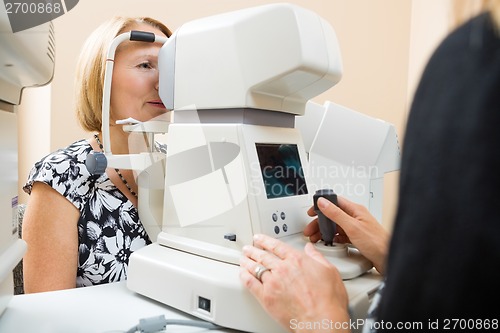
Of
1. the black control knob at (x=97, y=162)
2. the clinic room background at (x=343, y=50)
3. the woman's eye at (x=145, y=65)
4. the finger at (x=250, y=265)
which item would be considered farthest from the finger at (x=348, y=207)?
the clinic room background at (x=343, y=50)

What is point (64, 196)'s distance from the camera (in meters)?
1.00

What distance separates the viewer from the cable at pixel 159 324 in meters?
0.63

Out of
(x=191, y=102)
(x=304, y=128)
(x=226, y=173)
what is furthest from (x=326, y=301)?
(x=304, y=128)

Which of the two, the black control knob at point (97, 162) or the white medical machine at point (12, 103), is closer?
the white medical machine at point (12, 103)

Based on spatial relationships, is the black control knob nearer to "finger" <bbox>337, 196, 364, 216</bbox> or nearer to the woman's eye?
the woman's eye

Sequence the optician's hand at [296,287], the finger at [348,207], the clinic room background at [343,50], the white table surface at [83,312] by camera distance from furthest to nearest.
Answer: the clinic room background at [343,50], the finger at [348,207], the white table surface at [83,312], the optician's hand at [296,287]

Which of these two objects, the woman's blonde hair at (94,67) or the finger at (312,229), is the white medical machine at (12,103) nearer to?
the woman's blonde hair at (94,67)

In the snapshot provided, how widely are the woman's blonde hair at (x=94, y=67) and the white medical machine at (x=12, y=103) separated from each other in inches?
13.8

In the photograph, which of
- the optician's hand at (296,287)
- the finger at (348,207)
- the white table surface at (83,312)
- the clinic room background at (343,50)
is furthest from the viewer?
the clinic room background at (343,50)

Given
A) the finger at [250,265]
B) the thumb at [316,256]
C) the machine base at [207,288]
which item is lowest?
the machine base at [207,288]

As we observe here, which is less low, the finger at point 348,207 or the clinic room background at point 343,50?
the clinic room background at point 343,50

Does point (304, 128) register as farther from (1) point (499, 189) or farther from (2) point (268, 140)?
(1) point (499, 189)

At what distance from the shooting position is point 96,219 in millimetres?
1019

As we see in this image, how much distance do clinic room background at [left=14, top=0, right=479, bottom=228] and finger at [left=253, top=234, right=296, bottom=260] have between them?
53.0 inches
